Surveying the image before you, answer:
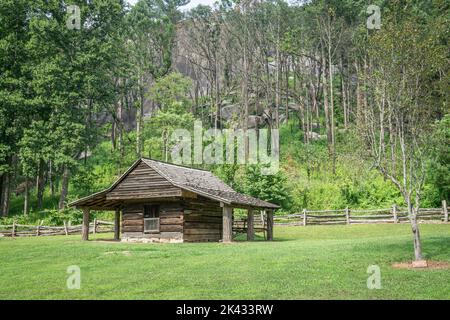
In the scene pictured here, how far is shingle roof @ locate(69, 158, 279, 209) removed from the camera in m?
25.1

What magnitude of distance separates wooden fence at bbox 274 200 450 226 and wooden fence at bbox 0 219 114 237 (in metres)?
14.2

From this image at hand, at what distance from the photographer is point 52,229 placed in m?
37.8

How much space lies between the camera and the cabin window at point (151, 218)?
89.9 ft

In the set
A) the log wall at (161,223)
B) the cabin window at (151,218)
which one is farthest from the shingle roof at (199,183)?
the cabin window at (151,218)

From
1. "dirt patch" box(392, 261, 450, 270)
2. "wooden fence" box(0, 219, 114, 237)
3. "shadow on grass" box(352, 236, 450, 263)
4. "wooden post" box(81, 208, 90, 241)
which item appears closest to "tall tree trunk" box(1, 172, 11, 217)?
"wooden fence" box(0, 219, 114, 237)

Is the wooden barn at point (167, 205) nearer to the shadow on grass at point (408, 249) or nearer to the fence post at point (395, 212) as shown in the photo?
the shadow on grass at point (408, 249)

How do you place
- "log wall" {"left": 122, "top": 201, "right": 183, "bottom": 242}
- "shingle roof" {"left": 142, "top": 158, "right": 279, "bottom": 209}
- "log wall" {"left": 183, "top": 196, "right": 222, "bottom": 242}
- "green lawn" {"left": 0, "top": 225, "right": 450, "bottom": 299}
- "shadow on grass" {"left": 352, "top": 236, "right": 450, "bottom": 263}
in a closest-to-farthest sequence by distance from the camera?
1. "green lawn" {"left": 0, "top": 225, "right": 450, "bottom": 299}
2. "shadow on grass" {"left": 352, "top": 236, "right": 450, "bottom": 263}
3. "shingle roof" {"left": 142, "top": 158, "right": 279, "bottom": 209}
4. "log wall" {"left": 122, "top": 201, "right": 183, "bottom": 242}
5. "log wall" {"left": 183, "top": 196, "right": 222, "bottom": 242}

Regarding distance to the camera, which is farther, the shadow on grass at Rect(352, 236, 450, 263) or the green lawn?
the shadow on grass at Rect(352, 236, 450, 263)

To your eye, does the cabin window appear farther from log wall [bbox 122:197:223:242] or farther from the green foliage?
the green foliage

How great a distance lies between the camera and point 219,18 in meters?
59.6

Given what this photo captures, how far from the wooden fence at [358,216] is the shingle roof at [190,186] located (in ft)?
24.9

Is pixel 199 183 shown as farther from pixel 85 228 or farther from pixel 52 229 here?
pixel 52 229
